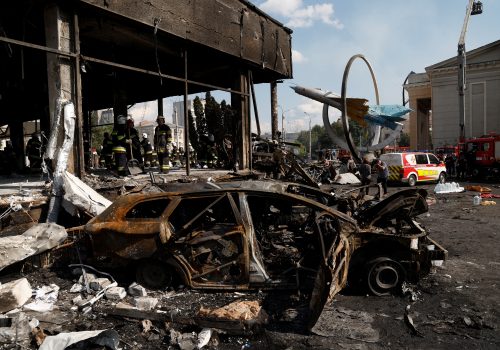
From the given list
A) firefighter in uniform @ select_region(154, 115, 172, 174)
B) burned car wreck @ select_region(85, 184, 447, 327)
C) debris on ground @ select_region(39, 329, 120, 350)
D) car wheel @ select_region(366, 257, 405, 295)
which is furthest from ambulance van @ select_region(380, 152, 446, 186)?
debris on ground @ select_region(39, 329, 120, 350)

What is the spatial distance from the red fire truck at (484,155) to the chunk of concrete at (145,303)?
2177 centimetres

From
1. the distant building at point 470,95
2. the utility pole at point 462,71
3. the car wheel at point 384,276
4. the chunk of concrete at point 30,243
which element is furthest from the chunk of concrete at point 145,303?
the distant building at point 470,95

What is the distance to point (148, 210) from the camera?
16.5 feet

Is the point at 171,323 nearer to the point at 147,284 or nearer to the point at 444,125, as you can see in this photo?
the point at 147,284

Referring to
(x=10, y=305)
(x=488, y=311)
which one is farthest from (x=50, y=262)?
(x=488, y=311)

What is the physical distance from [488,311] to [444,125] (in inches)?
1497

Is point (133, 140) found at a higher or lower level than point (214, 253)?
higher

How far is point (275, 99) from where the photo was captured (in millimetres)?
13539

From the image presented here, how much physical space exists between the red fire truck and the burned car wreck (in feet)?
63.5

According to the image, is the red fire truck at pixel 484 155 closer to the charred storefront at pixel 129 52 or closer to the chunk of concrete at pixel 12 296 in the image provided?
the charred storefront at pixel 129 52

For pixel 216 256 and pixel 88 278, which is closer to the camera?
pixel 216 256

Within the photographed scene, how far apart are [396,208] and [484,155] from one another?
779 inches

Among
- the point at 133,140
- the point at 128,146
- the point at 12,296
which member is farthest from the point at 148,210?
the point at 133,140

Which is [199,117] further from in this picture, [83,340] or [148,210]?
[83,340]
